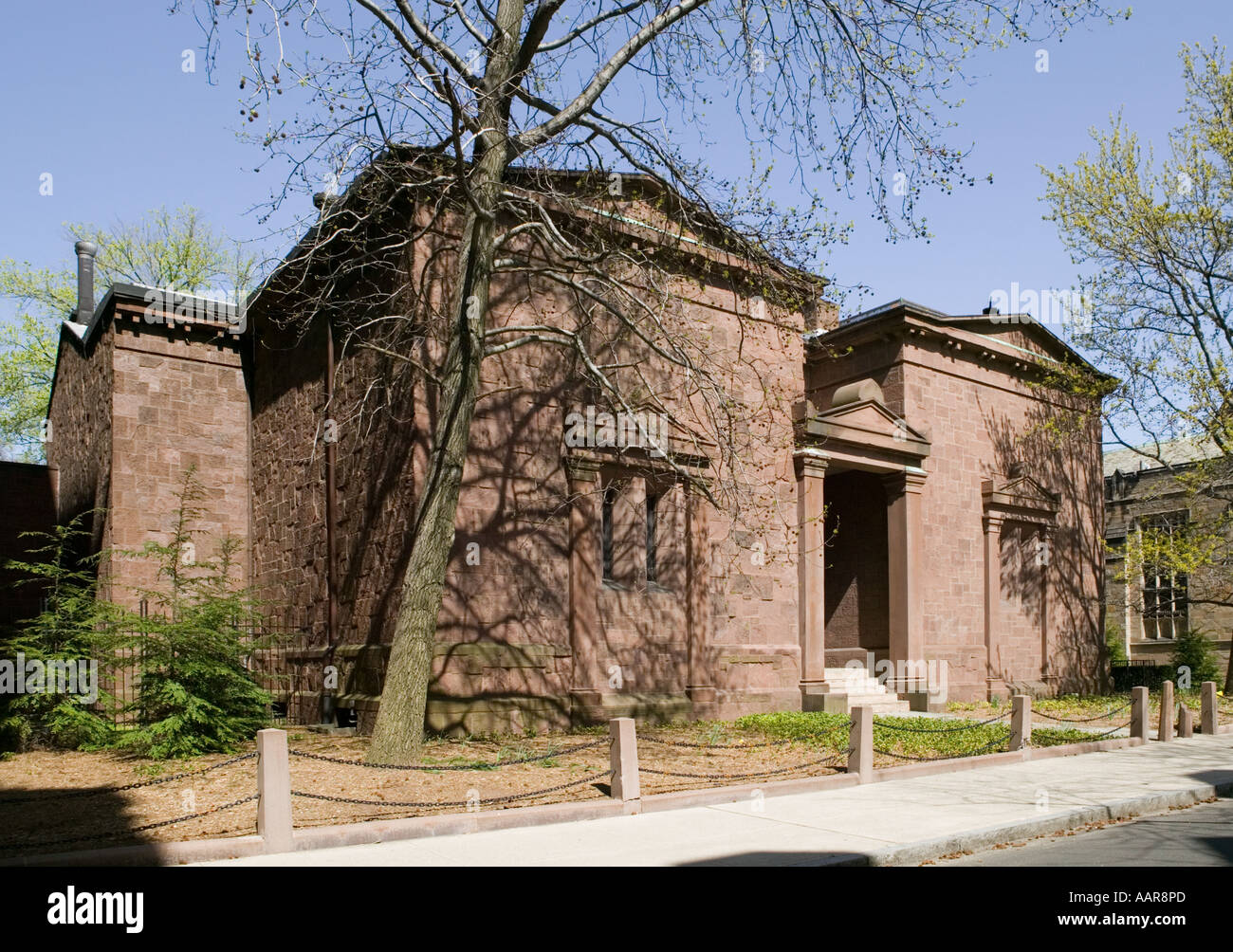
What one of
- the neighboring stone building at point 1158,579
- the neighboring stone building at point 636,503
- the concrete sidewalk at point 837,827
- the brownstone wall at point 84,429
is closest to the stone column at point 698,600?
the neighboring stone building at point 636,503

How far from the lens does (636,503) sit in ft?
56.5

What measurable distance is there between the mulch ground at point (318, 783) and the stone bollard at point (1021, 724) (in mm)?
3051

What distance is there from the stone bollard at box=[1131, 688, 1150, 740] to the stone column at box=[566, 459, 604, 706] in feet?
30.1

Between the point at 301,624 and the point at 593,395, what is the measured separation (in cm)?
693

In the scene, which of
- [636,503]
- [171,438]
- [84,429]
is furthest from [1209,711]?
[84,429]

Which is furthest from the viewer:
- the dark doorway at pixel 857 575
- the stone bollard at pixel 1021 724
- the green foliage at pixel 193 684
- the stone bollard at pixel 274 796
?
the dark doorway at pixel 857 575

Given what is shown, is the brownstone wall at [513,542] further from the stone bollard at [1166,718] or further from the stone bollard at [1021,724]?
the stone bollard at [1166,718]

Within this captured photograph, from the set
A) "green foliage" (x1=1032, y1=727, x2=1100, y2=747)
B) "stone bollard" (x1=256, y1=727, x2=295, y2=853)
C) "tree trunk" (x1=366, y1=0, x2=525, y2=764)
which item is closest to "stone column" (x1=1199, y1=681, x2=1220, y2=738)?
"green foliage" (x1=1032, y1=727, x2=1100, y2=747)

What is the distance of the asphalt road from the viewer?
26.1ft

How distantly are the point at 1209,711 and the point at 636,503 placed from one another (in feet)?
38.6

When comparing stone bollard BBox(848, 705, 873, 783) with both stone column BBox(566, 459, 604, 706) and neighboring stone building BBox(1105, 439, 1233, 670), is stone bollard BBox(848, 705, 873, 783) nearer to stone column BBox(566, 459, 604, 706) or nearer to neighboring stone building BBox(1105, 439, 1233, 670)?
stone column BBox(566, 459, 604, 706)

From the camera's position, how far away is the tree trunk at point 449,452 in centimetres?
1169
